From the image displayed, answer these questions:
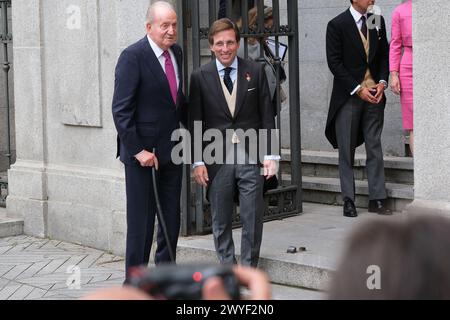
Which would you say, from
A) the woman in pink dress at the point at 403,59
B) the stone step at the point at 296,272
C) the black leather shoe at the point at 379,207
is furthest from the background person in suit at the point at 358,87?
the stone step at the point at 296,272

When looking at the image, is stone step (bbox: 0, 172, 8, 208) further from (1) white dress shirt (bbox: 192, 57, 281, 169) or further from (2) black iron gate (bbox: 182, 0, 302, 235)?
(1) white dress shirt (bbox: 192, 57, 281, 169)

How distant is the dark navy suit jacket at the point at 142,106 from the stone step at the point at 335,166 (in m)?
3.19

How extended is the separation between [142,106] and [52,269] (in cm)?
204

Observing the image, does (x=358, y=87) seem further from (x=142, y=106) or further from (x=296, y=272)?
(x=142, y=106)

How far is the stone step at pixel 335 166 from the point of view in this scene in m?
9.77

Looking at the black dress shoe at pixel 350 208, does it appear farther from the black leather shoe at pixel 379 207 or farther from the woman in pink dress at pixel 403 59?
the woman in pink dress at pixel 403 59

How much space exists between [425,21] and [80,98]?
12.0ft

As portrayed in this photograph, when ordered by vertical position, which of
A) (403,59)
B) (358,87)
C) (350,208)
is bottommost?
(350,208)

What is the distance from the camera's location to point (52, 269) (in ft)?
28.0

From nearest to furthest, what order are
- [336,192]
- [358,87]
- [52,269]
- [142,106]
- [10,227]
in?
[142,106]
[52,269]
[358,87]
[336,192]
[10,227]

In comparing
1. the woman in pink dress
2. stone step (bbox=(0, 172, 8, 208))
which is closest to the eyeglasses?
the woman in pink dress

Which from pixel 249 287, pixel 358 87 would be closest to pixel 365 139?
pixel 358 87

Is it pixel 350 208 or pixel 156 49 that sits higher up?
pixel 156 49

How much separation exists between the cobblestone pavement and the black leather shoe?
2.22m
